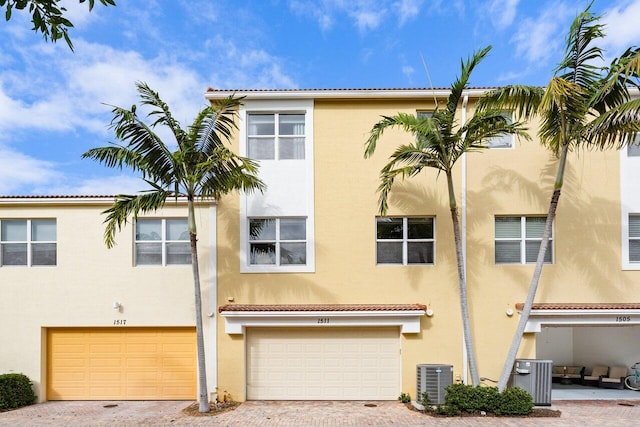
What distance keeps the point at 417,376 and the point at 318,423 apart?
2912mm

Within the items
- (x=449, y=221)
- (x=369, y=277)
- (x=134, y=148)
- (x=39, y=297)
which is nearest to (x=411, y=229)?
(x=449, y=221)

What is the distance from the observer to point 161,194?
31.9 feet

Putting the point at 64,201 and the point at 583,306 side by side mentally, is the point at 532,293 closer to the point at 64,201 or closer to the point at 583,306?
the point at 583,306

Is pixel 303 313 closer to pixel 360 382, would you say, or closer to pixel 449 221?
pixel 360 382

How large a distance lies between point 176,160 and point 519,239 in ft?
30.1

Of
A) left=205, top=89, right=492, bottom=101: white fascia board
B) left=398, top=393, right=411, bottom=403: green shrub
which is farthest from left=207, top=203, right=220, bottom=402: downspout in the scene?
left=398, top=393, right=411, bottom=403: green shrub

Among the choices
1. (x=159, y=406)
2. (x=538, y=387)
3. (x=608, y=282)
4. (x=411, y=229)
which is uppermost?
(x=411, y=229)

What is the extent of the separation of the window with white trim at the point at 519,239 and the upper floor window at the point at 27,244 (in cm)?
1238

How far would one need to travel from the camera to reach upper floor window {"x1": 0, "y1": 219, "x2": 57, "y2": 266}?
37.6ft

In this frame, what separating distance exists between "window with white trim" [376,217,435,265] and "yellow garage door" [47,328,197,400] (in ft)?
19.0

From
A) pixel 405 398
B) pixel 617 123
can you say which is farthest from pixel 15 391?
pixel 617 123

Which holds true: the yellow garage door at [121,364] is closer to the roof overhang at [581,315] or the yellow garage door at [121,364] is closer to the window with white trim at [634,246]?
the roof overhang at [581,315]

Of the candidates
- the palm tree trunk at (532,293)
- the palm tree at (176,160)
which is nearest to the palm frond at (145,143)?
the palm tree at (176,160)

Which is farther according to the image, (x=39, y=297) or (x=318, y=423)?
(x=39, y=297)
